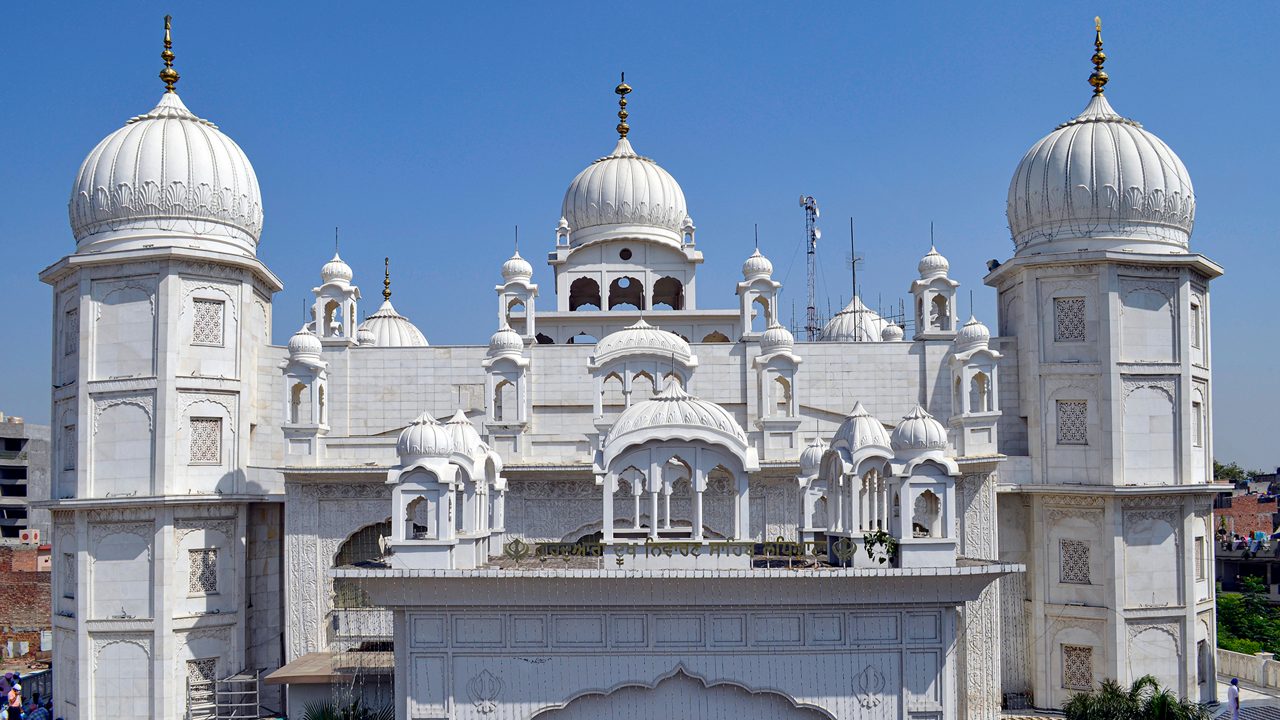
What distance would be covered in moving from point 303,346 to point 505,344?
3843 mm

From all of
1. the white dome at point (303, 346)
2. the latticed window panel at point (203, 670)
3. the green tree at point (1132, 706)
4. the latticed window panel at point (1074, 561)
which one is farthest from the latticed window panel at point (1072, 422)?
the latticed window panel at point (203, 670)

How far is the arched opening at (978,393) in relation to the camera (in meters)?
22.7

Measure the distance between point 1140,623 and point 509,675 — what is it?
12.5 metres

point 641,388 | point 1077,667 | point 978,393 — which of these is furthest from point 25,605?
point 1077,667

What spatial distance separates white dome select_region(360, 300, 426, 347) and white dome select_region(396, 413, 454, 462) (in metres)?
15.4

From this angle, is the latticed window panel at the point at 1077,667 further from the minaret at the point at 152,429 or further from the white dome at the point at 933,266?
the minaret at the point at 152,429

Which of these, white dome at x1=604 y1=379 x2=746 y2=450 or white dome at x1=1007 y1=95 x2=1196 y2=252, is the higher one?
white dome at x1=1007 y1=95 x2=1196 y2=252

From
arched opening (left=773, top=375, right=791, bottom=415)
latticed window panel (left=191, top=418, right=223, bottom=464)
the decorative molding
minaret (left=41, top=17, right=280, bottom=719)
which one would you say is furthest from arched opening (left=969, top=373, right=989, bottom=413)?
the decorative molding

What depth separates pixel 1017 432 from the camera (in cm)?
2359

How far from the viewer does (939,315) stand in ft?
81.3

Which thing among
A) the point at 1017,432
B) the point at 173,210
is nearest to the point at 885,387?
the point at 1017,432

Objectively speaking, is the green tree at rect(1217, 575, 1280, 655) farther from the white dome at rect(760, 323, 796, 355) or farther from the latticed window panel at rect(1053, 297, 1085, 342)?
the white dome at rect(760, 323, 796, 355)

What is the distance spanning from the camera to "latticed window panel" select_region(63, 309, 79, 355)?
72.5 ft

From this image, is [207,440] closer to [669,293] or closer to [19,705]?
[19,705]
